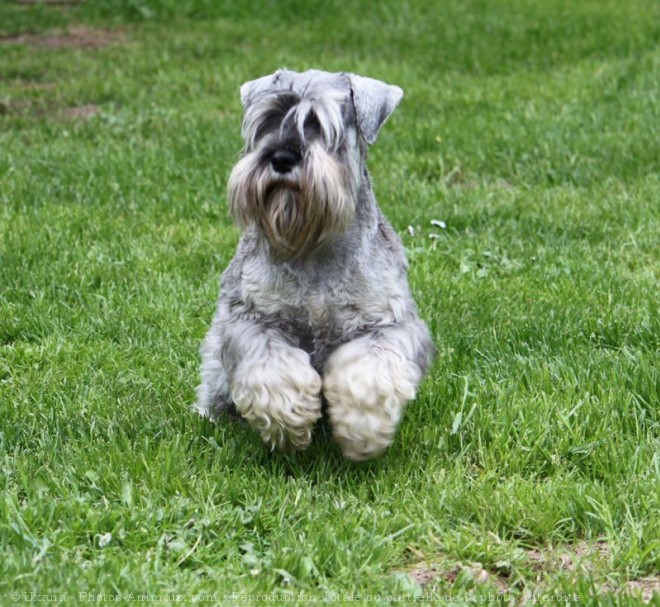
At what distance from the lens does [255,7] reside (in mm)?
14336

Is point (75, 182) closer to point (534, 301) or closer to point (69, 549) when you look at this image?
point (534, 301)

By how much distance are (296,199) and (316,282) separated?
1.34 ft

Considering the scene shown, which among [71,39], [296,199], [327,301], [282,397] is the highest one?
[296,199]

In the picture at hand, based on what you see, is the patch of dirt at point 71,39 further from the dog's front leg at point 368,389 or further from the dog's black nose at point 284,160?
the dog's front leg at point 368,389

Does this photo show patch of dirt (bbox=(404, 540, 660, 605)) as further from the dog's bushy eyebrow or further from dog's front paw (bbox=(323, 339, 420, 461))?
the dog's bushy eyebrow

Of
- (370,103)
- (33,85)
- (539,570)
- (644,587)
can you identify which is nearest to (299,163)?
(370,103)

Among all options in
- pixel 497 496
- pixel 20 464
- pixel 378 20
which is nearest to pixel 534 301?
pixel 497 496

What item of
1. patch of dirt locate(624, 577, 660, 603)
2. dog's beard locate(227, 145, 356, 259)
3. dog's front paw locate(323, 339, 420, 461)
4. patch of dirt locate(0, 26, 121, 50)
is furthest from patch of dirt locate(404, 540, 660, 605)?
patch of dirt locate(0, 26, 121, 50)

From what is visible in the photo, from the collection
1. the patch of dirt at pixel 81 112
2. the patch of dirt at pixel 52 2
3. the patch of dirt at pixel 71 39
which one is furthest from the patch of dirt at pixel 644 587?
the patch of dirt at pixel 52 2

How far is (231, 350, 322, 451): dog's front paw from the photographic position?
425cm

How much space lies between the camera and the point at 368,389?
4.19 m

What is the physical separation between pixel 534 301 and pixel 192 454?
7.89ft

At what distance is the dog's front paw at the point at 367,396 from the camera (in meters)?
4.20

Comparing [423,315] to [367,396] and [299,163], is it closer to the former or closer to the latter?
[367,396]
